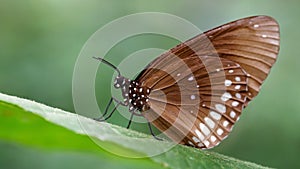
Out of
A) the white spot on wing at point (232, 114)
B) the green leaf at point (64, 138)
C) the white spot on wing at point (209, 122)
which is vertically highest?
the green leaf at point (64, 138)

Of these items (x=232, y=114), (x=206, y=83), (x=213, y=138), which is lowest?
(x=213, y=138)

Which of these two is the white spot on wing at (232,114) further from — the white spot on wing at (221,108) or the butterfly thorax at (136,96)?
the butterfly thorax at (136,96)

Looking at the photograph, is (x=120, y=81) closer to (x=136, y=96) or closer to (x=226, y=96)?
(x=136, y=96)

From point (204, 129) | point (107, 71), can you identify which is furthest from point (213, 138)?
point (107, 71)

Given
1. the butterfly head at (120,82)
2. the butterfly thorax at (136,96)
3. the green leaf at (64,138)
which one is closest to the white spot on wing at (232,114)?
the butterfly thorax at (136,96)

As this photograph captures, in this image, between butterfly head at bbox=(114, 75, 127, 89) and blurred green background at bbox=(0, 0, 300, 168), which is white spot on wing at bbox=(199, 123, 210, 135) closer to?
butterfly head at bbox=(114, 75, 127, 89)

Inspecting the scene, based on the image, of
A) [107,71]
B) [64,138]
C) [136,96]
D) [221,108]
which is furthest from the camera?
[107,71]

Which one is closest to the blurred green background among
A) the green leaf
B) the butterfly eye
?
the butterfly eye
